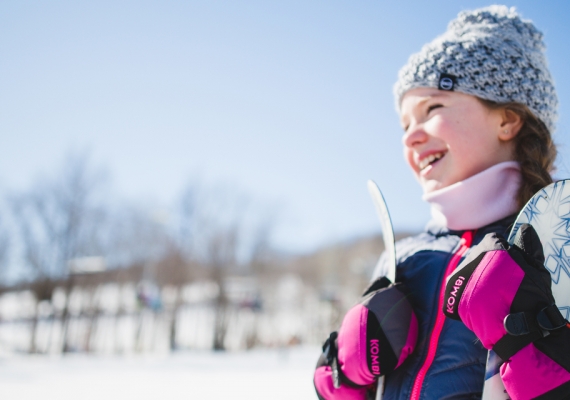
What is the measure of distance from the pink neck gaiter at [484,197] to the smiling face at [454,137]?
0.06m

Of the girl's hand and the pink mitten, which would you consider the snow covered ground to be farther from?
the pink mitten

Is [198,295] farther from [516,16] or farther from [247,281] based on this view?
[516,16]

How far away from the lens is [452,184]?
122cm

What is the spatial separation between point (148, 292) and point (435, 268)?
25428mm

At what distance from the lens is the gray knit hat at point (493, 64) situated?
1260 mm

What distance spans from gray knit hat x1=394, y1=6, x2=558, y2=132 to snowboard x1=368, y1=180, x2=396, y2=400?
1.22 feet

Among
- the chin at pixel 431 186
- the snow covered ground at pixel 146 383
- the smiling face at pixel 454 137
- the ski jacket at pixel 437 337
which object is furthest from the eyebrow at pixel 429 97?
the snow covered ground at pixel 146 383

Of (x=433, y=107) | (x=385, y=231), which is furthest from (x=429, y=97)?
(x=385, y=231)

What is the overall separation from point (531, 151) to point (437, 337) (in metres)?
0.62

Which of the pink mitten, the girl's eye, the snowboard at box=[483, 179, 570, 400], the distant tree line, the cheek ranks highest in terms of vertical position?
the girl's eye

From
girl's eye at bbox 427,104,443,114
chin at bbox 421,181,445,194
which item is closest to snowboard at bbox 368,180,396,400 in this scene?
chin at bbox 421,181,445,194

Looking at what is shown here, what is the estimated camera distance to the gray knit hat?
126 cm

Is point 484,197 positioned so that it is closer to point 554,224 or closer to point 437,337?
point 554,224

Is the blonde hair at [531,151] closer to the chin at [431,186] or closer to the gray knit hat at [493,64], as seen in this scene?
the gray knit hat at [493,64]
